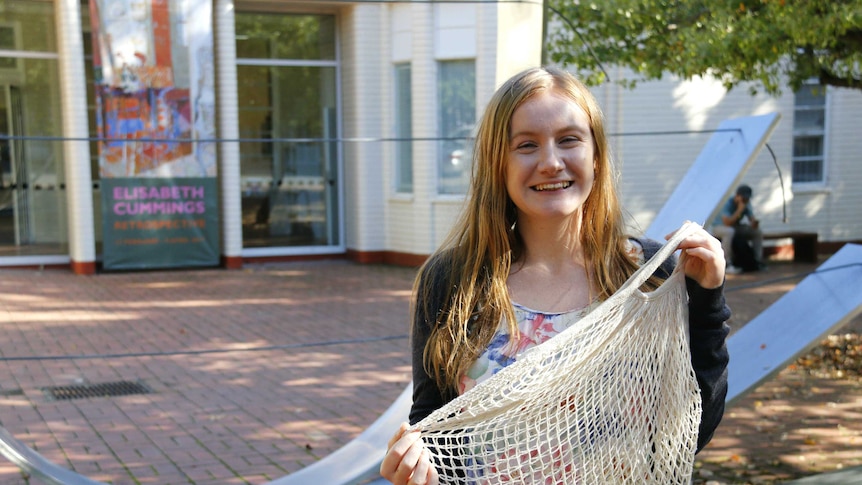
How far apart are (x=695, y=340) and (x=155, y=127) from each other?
446 inches

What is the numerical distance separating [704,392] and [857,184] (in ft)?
47.1

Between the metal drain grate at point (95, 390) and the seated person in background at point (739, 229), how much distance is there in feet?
28.0

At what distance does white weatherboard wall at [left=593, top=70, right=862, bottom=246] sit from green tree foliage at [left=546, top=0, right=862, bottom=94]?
579 cm

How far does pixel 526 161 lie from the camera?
186 centimetres

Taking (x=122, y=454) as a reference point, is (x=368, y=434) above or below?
above

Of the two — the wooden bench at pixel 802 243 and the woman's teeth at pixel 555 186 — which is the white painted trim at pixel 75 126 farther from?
the woman's teeth at pixel 555 186

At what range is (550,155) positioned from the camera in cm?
184

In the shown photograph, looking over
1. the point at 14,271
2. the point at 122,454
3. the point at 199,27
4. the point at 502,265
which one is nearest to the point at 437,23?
the point at 199,27

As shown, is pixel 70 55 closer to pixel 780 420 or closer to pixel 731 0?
pixel 731 0

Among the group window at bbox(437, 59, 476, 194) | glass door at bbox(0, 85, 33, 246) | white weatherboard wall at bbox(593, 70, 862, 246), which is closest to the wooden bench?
white weatherboard wall at bbox(593, 70, 862, 246)

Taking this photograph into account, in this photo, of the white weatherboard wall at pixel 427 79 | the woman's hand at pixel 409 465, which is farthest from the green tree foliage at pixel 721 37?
the white weatherboard wall at pixel 427 79

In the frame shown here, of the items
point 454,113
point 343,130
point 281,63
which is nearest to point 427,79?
point 454,113

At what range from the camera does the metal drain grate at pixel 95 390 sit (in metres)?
6.65

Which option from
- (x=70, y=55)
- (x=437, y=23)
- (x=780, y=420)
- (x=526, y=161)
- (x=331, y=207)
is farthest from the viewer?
(x=331, y=207)
